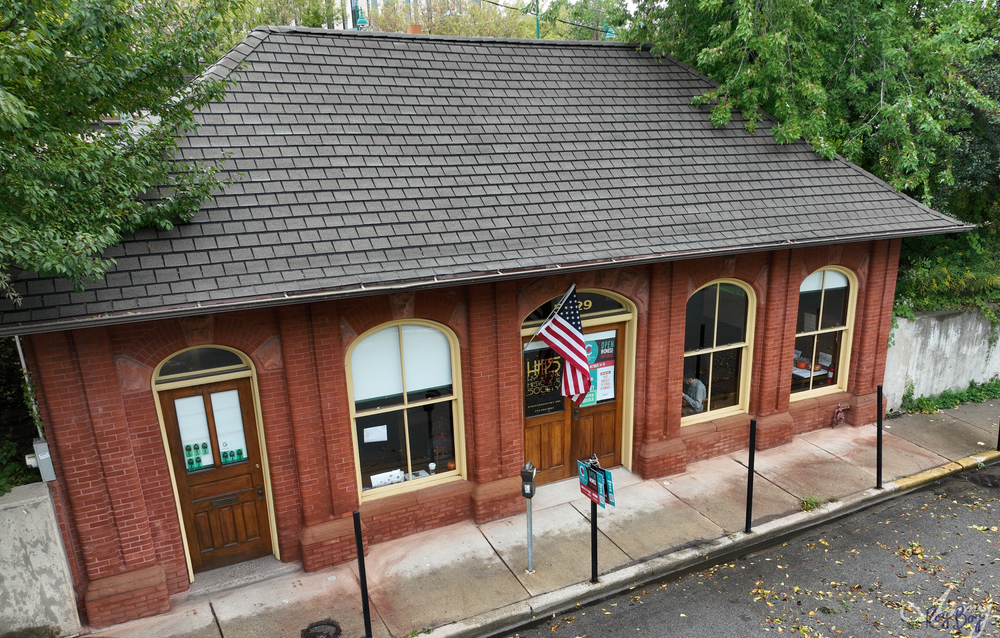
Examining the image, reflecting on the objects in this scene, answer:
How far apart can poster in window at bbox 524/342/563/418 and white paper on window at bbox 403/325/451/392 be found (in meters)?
1.24

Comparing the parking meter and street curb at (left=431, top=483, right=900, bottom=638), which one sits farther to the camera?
the parking meter

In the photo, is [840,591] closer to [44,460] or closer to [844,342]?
[844,342]

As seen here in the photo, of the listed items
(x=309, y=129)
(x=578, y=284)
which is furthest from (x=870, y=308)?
(x=309, y=129)

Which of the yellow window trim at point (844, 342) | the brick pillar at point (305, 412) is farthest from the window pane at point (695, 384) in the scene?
the brick pillar at point (305, 412)

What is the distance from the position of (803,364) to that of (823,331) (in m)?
0.66

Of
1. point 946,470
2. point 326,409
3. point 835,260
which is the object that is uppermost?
point 835,260

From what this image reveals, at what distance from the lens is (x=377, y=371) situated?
7652mm

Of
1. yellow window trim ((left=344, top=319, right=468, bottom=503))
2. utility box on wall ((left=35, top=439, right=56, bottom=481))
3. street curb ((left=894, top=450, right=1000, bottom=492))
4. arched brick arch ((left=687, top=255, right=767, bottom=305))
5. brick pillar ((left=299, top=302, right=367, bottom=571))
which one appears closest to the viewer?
utility box on wall ((left=35, top=439, right=56, bottom=481))

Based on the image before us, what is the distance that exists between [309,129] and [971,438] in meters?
11.7

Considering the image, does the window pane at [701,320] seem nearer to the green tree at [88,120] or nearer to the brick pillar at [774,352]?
the brick pillar at [774,352]

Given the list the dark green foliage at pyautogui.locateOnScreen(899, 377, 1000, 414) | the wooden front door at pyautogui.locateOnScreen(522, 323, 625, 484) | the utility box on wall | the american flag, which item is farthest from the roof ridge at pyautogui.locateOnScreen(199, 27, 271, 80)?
the dark green foliage at pyautogui.locateOnScreen(899, 377, 1000, 414)

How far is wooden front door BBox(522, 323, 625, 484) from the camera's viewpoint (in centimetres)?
880

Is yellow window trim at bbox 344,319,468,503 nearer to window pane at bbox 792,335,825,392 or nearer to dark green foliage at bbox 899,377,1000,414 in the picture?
window pane at bbox 792,335,825,392

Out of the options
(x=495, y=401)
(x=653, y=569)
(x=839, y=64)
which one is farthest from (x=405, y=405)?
(x=839, y=64)
